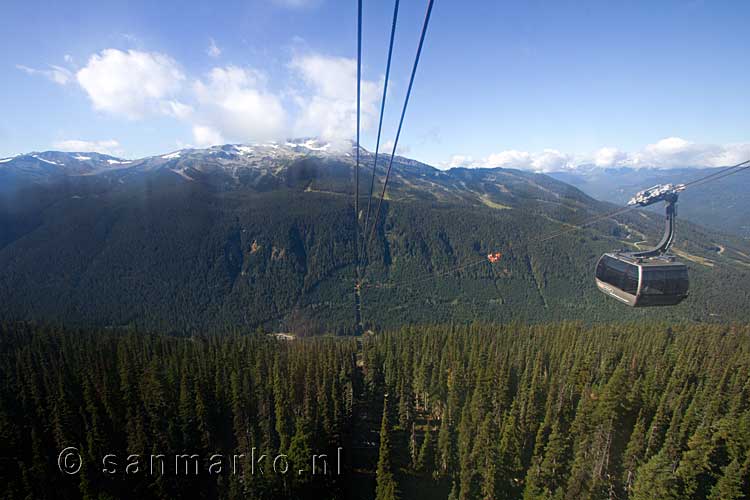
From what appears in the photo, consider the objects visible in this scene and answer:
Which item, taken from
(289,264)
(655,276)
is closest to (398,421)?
(655,276)

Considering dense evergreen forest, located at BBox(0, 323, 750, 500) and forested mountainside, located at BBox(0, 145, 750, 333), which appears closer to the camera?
dense evergreen forest, located at BBox(0, 323, 750, 500)

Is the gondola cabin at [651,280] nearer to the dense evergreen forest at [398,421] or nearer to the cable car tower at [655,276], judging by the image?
the cable car tower at [655,276]

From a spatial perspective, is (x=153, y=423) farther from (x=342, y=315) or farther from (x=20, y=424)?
(x=342, y=315)

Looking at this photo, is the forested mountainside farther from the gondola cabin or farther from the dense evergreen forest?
the gondola cabin

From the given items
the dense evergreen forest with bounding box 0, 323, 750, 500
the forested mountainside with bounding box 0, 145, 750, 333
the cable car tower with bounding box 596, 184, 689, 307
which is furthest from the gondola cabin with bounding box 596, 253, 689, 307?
the forested mountainside with bounding box 0, 145, 750, 333

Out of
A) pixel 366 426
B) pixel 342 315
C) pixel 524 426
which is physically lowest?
pixel 342 315

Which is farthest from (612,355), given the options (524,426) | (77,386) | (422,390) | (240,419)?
(77,386)
